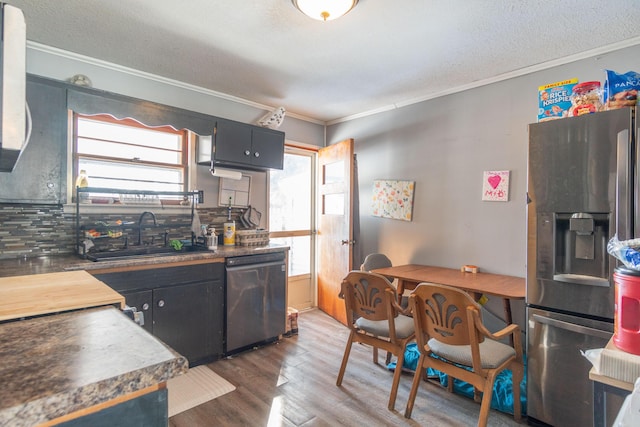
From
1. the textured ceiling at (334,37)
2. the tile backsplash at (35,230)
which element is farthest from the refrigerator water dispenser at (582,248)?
the tile backsplash at (35,230)

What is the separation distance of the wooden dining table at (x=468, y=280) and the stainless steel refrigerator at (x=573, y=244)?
0.26 m

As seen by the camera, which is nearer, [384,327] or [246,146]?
[384,327]

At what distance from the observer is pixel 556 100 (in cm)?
207

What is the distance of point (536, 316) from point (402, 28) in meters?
1.96

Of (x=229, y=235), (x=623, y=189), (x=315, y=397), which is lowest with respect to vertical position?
(x=315, y=397)

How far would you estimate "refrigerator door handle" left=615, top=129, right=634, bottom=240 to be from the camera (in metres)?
1.68

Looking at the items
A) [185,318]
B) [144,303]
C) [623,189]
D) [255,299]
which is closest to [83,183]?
[144,303]

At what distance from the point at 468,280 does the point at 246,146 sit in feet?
7.48

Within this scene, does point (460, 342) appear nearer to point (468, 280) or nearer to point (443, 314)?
point (443, 314)

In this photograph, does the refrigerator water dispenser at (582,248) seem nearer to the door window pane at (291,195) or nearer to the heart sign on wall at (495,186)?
the heart sign on wall at (495,186)

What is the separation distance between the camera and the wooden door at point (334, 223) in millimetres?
3732

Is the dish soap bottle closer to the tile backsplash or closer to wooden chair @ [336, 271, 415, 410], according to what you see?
the tile backsplash

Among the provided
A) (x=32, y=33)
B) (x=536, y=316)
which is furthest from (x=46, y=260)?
(x=536, y=316)

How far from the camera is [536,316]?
2.01 metres
